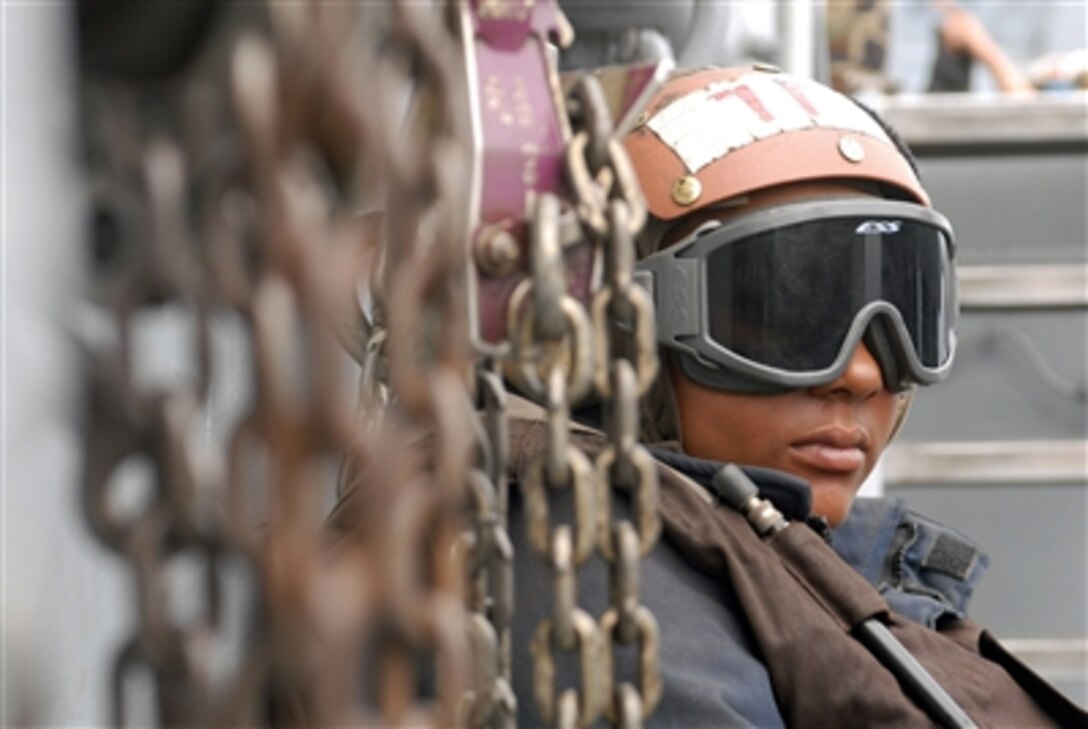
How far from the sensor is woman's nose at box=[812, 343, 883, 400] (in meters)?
2.61

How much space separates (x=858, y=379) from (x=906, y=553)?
0.99ft

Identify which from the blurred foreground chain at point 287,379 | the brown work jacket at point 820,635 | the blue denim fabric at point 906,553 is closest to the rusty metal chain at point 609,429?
the blurred foreground chain at point 287,379

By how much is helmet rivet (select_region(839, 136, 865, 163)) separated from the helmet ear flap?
0.22m

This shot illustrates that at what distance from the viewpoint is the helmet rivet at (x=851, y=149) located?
264cm

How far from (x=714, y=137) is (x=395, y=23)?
5.21 ft

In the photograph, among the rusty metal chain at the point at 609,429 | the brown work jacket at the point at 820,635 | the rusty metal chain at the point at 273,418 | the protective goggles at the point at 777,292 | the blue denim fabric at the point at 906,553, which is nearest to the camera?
the rusty metal chain at the point at 273,418

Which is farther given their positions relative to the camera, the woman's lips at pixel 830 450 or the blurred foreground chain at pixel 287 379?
the woman's lips at pixel 830 450

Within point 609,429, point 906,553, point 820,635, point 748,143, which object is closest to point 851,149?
point 748,143

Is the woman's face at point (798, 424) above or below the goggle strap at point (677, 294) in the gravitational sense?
below

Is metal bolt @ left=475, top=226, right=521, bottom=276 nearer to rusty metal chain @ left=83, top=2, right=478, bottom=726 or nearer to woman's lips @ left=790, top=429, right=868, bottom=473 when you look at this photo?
rusty metal chain @ left=83, top=2, right=478, bottom=726

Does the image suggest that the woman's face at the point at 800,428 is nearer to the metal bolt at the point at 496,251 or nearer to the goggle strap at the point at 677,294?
the goggle strap at the point at 677,294

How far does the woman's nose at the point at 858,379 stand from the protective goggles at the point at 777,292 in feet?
0.10

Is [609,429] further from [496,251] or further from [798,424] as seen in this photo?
[798,424]

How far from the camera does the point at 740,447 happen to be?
2.62 m
